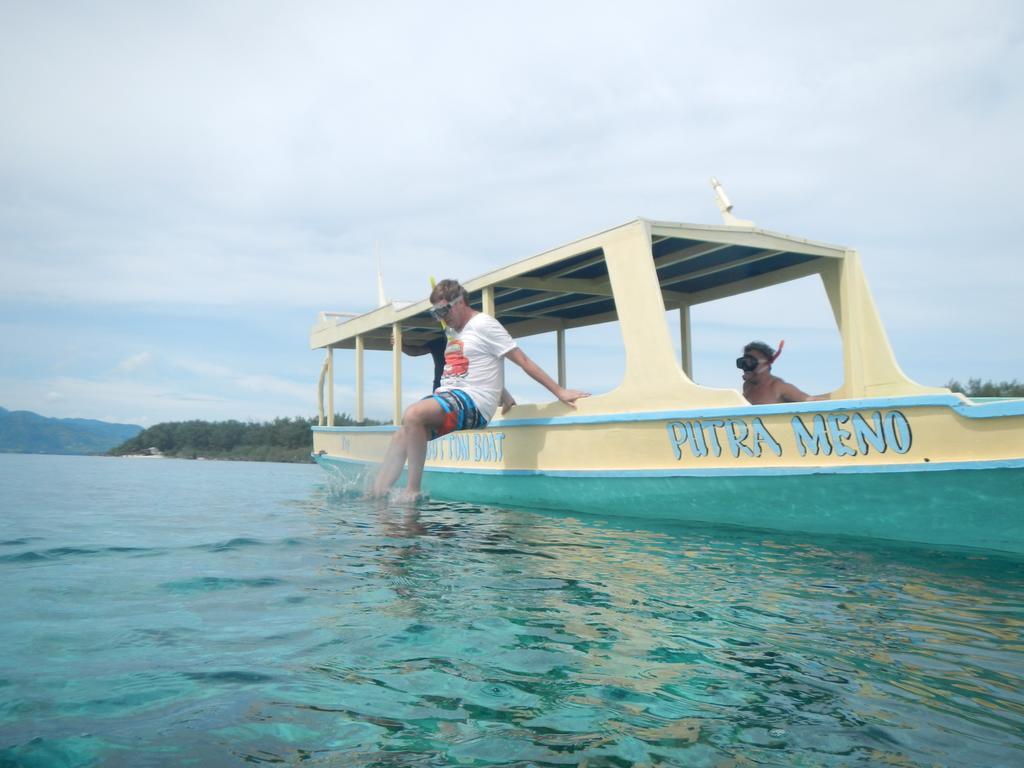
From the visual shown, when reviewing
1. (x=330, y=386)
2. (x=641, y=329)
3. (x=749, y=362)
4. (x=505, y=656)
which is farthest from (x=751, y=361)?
(x=330, y=386)

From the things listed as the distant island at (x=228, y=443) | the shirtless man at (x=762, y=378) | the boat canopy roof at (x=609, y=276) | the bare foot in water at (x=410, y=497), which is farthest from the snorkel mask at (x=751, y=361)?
the distant island at (x=228, y=443)

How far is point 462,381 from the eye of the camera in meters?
6.16

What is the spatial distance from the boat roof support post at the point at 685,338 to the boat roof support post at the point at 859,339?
6.61 ft

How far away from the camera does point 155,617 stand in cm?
246

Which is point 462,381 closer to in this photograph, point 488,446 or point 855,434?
point 488,446

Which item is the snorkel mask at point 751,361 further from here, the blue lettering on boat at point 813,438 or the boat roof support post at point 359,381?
the boat roof support post at point 359,381

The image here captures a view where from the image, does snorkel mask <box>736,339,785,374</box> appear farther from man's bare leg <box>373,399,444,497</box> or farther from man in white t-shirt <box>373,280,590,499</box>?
man's bare leg <box>373,399,444,497</box>

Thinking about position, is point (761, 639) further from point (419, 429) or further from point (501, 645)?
point (419, 429)

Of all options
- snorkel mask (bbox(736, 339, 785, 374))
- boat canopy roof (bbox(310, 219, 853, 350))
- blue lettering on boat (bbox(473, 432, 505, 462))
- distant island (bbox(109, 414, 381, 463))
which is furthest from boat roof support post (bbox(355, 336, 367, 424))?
distant island (bbox(109, 414, 381, 463))

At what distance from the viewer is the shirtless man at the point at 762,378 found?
5.89 meters

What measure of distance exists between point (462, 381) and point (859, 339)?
363cm

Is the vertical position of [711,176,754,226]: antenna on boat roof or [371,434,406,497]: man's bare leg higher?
[711,176,754,226]: antenna on boat roof

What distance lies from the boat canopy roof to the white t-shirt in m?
0.93

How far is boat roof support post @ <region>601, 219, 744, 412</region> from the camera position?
5513 mm
